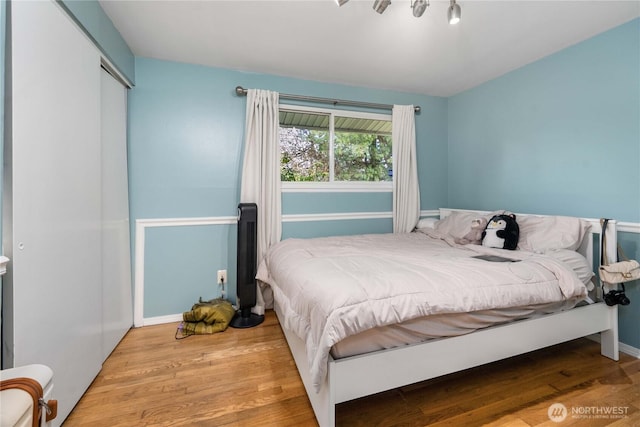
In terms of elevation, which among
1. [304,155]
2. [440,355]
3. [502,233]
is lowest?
[440,355]

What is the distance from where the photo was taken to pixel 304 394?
152 centimetres

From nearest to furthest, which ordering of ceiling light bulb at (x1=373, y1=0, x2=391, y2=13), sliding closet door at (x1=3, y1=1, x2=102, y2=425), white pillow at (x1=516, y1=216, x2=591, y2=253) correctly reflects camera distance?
sliding closet door at (x1=3, y1=1, x2=102, y2=425)
ceiling light bulb at (x1=373, y1=0, x2=391, y2=13)
white pillow at (x1=516, y1=216, x2=591, y2=253)

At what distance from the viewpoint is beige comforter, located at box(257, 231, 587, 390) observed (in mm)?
1155

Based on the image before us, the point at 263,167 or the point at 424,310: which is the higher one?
the point at 263,167

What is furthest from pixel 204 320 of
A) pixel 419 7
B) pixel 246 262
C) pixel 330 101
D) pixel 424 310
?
pixel 419 7

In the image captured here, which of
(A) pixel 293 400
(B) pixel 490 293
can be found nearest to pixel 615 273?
(B) pixel 490 293

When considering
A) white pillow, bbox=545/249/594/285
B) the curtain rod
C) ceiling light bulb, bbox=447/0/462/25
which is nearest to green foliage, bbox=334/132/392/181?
the curtain rod

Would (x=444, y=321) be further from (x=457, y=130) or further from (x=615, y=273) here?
(x=457, y=130)

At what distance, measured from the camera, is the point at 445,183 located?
349 centimetres

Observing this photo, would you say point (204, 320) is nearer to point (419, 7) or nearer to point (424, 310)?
point (424, 310)

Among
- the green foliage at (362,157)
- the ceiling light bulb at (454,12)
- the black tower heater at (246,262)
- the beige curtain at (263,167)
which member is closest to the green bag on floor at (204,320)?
the black tower heater at (246,262)

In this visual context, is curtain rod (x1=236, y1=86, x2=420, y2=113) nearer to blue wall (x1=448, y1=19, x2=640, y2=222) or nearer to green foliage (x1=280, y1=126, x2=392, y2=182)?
green foliage (x1=280, y1=126, x2=392, y2=182)

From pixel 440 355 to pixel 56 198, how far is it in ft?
6.60

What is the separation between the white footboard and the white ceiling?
199cm
